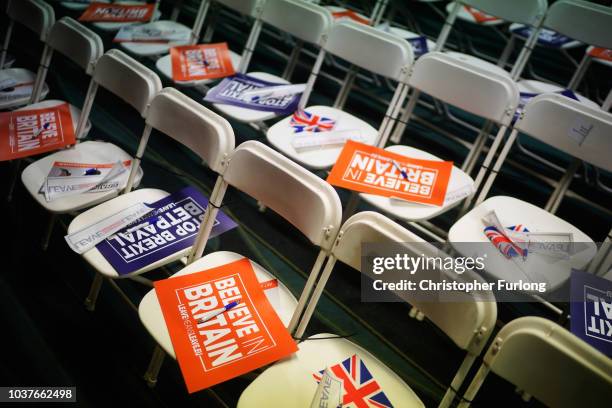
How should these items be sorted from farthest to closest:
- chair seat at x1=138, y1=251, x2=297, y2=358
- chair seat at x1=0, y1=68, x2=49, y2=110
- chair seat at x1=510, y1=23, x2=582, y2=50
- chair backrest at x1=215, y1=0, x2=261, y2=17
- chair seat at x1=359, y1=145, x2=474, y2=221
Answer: chair seat at x1=510, y1=23, x2=582, y2=50 → chair backrest at x1=215, y1=0, x2=261, y2=17 → chair seat at x1=0, y1=68, x2=49, y2=110 → chair seat at x1=359, y1=145, x2=474, y2=221 → chair seat at x1=138, y1=251, x2=297, y2=358

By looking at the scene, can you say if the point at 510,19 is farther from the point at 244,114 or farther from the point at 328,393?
the point at 328,393

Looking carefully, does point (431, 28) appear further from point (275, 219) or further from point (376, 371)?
point (376, 371)

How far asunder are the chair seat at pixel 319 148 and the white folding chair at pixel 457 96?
252mm

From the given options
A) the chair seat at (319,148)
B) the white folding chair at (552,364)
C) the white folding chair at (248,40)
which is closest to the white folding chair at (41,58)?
the white folding chair at (248,40)

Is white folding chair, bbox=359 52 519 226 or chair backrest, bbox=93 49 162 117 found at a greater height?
white folding chair, bbox=359 52 519 226

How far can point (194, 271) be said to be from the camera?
1.60 metres

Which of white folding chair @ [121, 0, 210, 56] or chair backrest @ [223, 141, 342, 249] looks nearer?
chair backrest @ [223, 141, 342, 249]

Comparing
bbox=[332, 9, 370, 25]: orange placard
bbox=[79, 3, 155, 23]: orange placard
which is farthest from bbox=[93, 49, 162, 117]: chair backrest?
bbox=[332, 9, 370, 25]: orange placard

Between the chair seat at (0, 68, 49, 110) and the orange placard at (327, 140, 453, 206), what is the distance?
1816 mm

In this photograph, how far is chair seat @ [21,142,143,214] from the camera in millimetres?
1825

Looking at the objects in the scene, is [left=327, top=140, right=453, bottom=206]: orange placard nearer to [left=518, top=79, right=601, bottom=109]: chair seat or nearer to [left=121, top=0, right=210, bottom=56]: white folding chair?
[left=518, top=79, right=601, bottom=109]: chair seat

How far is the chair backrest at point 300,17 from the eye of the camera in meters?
2.52

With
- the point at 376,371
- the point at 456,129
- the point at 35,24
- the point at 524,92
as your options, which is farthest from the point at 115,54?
the point at 456,129

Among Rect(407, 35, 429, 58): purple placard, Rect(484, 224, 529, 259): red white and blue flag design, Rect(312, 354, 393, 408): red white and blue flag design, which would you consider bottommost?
Rect(312, 354, 393, 408): red white and blue flag design
